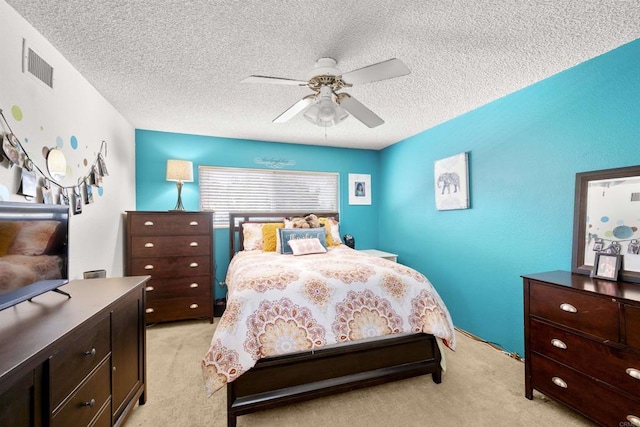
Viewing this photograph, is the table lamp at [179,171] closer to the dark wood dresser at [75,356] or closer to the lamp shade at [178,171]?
the lamp shade at [178,171]

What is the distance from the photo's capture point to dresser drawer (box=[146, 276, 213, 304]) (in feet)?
10.3

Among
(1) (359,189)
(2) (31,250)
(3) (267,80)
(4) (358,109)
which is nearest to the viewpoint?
(2) (31,250)

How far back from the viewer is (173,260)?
322 centimetres

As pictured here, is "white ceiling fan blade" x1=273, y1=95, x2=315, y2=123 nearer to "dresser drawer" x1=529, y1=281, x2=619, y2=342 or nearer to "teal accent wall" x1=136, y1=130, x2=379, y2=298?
"teal accent wall" x1=136, y1=130, x2=379, y2=298

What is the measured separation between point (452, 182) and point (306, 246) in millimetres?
1806

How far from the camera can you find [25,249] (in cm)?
122

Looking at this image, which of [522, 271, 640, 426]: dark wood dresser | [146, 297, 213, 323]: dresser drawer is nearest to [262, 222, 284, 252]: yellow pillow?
[146, 297, 213, 323]: dresser drawer

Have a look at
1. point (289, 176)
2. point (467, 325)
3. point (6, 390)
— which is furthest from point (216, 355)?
point (289, 176)

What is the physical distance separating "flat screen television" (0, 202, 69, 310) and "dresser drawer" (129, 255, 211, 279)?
68.9 inches

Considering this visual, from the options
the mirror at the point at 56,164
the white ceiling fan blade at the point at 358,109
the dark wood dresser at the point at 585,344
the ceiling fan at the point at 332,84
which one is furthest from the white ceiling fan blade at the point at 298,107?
the dark wood dresser at the point at 585,344

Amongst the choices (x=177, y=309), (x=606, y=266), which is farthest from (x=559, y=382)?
(x=177, y=309)

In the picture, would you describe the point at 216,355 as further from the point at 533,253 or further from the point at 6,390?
the point at 533,253

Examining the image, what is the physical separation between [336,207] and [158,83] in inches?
113

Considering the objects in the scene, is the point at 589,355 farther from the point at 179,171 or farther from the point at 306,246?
the point at 179,171
